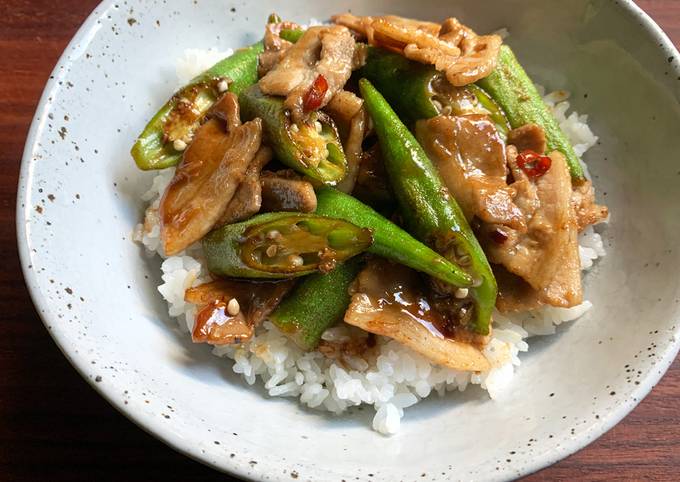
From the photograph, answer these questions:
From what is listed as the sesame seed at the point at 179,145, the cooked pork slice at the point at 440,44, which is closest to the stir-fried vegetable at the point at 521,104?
the cooked pork slice at the point at 440,44

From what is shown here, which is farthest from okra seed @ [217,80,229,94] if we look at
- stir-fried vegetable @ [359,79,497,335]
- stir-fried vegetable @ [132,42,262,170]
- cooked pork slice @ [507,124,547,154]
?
cooked pork slice @ [507,124,547,154]

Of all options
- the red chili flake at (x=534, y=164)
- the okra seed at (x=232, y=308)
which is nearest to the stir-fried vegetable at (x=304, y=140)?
the okra seed at (x=232, y=308)

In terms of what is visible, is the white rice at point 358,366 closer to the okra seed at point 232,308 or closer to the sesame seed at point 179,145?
the okra seed at point 232,308

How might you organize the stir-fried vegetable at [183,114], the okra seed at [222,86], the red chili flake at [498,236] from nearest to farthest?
the red chili flake at [498,236] → the stir-fried vegetable at [183,114] → the okra seed at [222,86]

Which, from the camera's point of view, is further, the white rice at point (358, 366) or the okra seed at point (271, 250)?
the white rice at point (358, 366)

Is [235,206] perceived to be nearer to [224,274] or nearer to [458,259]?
[224,274]

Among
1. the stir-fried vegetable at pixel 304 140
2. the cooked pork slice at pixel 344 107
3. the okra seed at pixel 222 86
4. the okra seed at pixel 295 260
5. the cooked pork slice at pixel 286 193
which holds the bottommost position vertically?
the okra seed at pixel 295 260

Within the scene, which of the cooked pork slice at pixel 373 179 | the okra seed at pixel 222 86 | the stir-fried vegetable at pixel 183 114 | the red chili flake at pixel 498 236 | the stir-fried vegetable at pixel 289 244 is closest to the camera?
the stir-fried vegetable at pixel 289 244

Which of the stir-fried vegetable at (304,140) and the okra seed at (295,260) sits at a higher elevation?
the stir-fried vegetable at (304,140)
